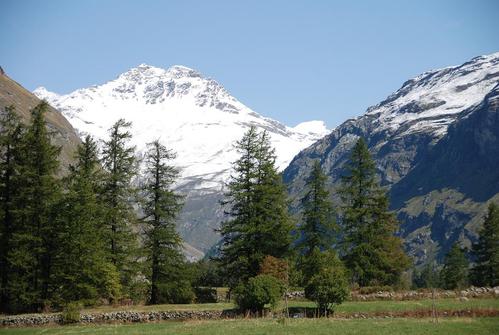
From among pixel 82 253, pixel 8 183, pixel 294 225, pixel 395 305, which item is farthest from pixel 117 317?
pixel 395 305

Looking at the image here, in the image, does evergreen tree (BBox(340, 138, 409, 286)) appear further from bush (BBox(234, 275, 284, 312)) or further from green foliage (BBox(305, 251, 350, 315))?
bush (BBox(234, 275, 284, 312))

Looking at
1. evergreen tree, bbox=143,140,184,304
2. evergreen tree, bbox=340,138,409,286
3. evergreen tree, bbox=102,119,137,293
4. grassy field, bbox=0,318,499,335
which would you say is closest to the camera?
grassy field, bbox=0,318,499,335

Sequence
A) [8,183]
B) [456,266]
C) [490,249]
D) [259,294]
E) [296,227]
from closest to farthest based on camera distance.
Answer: [259,294], [8,183], [296,227], [490,249], [456,266]

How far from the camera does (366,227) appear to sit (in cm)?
5394

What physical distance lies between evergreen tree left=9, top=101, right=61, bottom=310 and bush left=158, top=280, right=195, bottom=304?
10865 millimetres

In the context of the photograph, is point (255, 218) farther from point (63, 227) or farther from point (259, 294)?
point (63, 227)

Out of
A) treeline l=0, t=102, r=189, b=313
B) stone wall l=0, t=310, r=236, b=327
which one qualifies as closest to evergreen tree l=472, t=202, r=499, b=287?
treeline l=0, t=102, r=189, b=313

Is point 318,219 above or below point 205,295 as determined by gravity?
above

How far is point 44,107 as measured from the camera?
47.2 meters

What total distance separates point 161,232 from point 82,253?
875 centimetres

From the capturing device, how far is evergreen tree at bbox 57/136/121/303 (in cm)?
4441

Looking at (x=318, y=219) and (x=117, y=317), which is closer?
(x=117, y=317)

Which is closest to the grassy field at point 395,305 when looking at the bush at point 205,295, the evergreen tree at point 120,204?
the evergreen tree at point 120,204

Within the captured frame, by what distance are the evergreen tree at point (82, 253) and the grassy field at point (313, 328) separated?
25.9 ft
